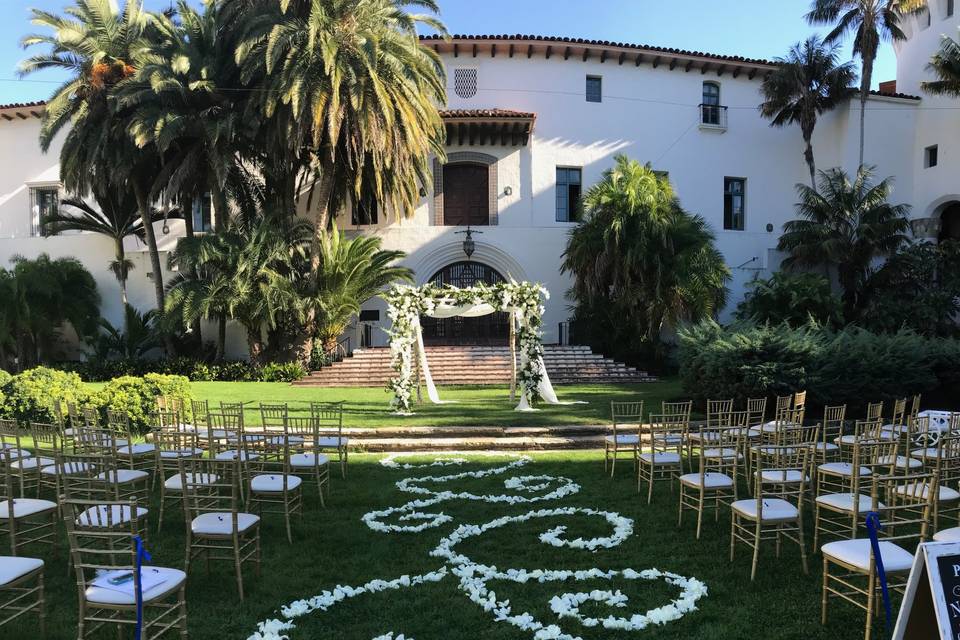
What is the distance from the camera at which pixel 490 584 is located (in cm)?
532

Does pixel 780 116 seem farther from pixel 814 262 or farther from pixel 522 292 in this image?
pixel 522 292

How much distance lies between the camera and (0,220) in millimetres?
27438

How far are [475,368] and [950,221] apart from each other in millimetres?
22033

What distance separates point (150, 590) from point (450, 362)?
58.9 ft

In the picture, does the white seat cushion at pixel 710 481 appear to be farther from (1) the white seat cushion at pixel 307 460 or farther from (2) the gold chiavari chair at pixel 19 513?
(2) the gold chiavari chair at pixel 19 513

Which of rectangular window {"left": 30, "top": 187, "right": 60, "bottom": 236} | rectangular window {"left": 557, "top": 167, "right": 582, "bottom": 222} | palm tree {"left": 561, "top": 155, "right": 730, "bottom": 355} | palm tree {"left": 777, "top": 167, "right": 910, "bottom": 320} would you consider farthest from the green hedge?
rectangular window {"left": 30, "top": 187, "right": 60, "bottom": 236}

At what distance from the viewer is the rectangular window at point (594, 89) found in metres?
26.4

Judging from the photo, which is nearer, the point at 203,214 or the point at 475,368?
the point at 475,368

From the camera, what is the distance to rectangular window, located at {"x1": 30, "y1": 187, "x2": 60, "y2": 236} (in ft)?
89.9

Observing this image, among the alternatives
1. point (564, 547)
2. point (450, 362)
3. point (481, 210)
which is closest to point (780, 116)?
point (481, 210)

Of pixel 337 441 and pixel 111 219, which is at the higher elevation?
pixel 111 219

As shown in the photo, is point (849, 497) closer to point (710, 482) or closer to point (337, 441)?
point (710, 482)

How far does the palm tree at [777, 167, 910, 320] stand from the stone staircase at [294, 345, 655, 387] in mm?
8808

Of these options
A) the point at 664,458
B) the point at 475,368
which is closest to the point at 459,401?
the point at 475,368
